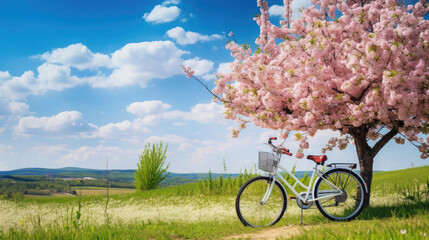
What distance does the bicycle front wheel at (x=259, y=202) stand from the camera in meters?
6.79

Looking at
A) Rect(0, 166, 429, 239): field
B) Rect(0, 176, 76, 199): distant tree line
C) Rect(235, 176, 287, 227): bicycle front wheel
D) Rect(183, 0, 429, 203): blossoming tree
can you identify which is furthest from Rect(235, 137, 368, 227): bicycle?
Rect(0, 176, 76, 199): distant tree line

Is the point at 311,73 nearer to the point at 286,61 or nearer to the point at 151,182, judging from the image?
the point at 286,61

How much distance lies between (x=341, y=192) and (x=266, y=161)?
5.57ft

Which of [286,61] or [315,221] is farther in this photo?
[286,61]

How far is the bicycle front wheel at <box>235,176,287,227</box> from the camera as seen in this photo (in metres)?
6.79

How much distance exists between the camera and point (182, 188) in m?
16.8

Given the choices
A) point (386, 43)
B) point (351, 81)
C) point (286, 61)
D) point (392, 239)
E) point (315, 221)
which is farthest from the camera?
point (286, 61)

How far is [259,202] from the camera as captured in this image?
22.7 feet

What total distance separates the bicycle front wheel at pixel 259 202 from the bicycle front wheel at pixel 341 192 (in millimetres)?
710

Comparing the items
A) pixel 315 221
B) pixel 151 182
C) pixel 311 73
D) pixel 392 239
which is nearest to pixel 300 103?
pixel 311 73

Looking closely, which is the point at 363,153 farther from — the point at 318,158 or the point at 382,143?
the point at 318,158

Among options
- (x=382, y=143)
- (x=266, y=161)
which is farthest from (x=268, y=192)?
(x=382, y=143)

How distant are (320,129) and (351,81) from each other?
1.30 meters

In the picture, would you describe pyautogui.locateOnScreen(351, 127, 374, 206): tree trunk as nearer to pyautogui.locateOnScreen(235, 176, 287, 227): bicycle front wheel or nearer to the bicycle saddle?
the bicycle saddle
